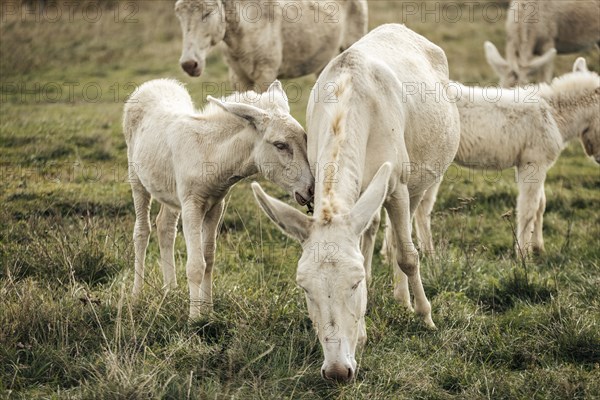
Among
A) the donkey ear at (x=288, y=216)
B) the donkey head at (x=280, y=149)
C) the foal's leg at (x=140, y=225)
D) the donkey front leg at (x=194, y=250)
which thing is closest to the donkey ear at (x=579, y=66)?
the donkey head at (x=280, y=149)

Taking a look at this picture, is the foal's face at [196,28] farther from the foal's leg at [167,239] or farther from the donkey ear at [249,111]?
the donkey ear at [249,111]

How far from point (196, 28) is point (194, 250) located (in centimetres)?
376

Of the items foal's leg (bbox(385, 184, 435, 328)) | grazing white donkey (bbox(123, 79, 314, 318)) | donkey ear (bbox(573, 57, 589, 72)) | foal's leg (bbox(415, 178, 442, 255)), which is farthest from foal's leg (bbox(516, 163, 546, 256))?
grazing white donkey (bbox(123, 79, 314, 318))

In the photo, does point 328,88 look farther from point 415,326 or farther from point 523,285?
point 523,285

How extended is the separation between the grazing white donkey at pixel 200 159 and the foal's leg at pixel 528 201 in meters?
3.28

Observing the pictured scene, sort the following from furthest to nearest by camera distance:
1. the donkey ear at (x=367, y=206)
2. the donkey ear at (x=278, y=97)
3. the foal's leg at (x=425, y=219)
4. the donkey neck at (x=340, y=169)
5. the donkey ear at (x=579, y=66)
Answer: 1. the donkey ear at (x=579, y=66)
2. the foal's leg at (x=425, y=219)
3. the donkey ear at (x=278, y=97)
4. the donkey neck at (x=340, y=169)
5. the donkey ear at (x=367, y=206)

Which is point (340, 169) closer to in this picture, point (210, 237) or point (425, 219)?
point (210, 237)

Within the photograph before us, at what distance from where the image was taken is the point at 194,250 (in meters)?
5.67

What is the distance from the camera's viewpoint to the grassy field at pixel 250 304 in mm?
4844

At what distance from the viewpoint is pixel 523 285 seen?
653 cm

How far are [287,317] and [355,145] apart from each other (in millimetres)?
1370

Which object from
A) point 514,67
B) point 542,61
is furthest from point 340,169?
point 514,67

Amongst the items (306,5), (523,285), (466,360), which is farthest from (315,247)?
(306,5)

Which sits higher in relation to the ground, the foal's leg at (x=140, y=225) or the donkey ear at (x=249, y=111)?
the donkey ear at (x=249, y=111)
